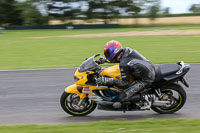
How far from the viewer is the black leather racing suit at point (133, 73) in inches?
253

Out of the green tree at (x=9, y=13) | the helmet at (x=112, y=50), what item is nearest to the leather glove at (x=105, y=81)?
the helmet at (x=112, y=50)

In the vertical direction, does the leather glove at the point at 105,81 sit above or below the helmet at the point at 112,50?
below

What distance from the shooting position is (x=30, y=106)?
7.96 metres

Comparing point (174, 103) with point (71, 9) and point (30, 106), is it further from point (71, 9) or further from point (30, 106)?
point (71, 9)

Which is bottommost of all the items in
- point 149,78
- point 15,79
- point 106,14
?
point 149,78

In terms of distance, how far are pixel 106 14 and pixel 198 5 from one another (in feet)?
86.5

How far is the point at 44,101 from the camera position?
8.34m

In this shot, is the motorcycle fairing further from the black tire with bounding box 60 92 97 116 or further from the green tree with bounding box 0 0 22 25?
the green tree with bounding box 0 0 22 25

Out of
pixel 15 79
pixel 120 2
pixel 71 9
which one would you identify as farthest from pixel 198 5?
pixel 15 79

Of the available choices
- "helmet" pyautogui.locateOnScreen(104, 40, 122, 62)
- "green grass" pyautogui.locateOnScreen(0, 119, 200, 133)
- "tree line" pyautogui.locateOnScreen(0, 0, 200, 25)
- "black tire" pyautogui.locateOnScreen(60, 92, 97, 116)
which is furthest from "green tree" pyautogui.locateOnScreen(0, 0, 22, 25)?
"green grass" pyautogui.locateOnScreen(0, 119, 200, 133)

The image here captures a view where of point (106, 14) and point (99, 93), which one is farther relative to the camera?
point (106, 14)

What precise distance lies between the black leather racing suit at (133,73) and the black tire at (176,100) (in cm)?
48

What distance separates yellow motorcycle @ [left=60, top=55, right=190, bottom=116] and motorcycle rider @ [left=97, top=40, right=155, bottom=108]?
0.13 meters

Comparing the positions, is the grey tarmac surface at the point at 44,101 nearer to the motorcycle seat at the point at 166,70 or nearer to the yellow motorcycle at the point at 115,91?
the yellow motorcycle at the point at 115,91
